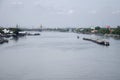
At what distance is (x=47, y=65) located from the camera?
7.16 metres

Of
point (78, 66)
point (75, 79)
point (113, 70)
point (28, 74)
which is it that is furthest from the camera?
point (78, 66)

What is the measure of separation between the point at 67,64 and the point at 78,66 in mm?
408

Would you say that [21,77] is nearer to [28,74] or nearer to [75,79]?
[28,74]

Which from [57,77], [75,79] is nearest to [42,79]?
[57,77]

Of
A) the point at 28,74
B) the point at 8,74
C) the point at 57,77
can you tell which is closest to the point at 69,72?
the point at 57,77

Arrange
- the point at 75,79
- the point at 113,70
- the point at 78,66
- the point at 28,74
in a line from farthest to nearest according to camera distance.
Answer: the point at 78,66 < the point at 113,70 < the point at 28,74 < the point at 75,79

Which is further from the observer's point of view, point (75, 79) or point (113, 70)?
point (113, 70)

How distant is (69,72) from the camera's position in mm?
6113

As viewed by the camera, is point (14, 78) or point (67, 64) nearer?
point (14, 78)

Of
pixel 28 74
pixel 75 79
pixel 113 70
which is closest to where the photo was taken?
pixel 75 79

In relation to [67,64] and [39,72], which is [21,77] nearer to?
[39,72]

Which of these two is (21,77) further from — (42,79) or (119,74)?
(119,74)

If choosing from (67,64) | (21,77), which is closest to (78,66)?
Answer: (67,64)

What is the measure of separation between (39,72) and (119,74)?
6.04 ft
